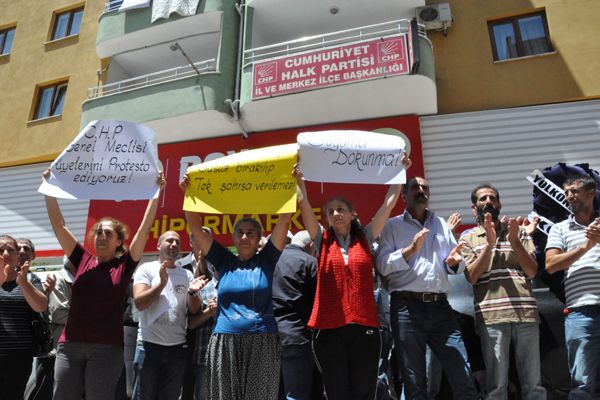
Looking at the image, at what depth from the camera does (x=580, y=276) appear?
323cm

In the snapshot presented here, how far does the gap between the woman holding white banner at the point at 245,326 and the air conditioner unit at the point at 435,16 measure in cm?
730

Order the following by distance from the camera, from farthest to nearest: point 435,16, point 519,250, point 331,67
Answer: point 435,16, point 331,67, point 519,250

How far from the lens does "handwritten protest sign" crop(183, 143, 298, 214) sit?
3076mm

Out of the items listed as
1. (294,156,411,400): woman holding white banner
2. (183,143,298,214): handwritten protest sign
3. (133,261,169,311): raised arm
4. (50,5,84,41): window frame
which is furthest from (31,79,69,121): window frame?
(294,156,411,400): woman holding white banner

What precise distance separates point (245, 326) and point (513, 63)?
799 cm

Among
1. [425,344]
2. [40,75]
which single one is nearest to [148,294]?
[425,344]

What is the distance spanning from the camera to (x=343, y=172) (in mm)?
3332

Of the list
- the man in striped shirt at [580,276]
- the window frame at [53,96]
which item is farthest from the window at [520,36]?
the window frame at [53,96]

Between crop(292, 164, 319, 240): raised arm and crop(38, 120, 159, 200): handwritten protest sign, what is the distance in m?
1.17

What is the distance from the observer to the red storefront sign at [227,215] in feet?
26.5

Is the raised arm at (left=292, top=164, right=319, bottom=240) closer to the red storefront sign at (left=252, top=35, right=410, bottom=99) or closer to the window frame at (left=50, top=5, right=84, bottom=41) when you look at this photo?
the red storefront sign at (left=252, top=35, right=410, bottom=99)

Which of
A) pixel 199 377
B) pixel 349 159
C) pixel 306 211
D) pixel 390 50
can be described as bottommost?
pixel 199 377

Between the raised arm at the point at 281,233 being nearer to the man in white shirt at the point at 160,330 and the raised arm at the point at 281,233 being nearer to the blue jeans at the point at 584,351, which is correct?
the man in white shirt at the point at 160,330

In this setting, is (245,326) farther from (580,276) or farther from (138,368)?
(580,276)
